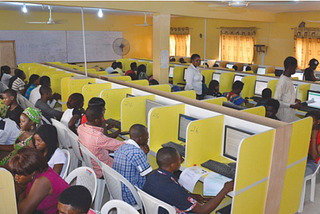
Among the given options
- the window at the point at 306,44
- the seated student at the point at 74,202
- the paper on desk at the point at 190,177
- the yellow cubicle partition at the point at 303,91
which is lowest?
the paper on desk at the point at 190,177

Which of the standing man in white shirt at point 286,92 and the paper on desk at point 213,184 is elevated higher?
the standing man in white shirt at point 286,92

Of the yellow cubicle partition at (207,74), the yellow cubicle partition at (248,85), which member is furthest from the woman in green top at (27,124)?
the yellow cubicle partition at (207,74)

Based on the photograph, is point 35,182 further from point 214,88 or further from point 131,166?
point 214,88

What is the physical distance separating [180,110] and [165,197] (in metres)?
1.35

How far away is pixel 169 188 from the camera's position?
1.76 metres

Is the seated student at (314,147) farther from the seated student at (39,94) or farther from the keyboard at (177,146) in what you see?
the seated student at (39,94)

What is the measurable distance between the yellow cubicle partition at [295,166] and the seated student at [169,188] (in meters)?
0.97

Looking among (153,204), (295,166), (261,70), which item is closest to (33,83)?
(153,204)

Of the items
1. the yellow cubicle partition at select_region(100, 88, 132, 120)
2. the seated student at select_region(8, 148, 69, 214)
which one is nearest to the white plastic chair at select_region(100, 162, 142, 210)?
the seated student at select_region(8, 148, 69, 214)

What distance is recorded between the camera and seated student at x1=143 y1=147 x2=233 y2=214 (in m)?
1.76

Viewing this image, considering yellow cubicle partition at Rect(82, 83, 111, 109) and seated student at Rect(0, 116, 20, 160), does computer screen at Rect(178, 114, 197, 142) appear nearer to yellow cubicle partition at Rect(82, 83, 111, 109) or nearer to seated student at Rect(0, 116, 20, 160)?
yellow cubicle partition at Rect(82, 83, 111, 109)

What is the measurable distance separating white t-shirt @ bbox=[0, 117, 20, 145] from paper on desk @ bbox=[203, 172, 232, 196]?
2.11 metres

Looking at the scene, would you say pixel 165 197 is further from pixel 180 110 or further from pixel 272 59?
pixel 272 59

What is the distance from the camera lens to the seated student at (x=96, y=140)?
8.40ft
